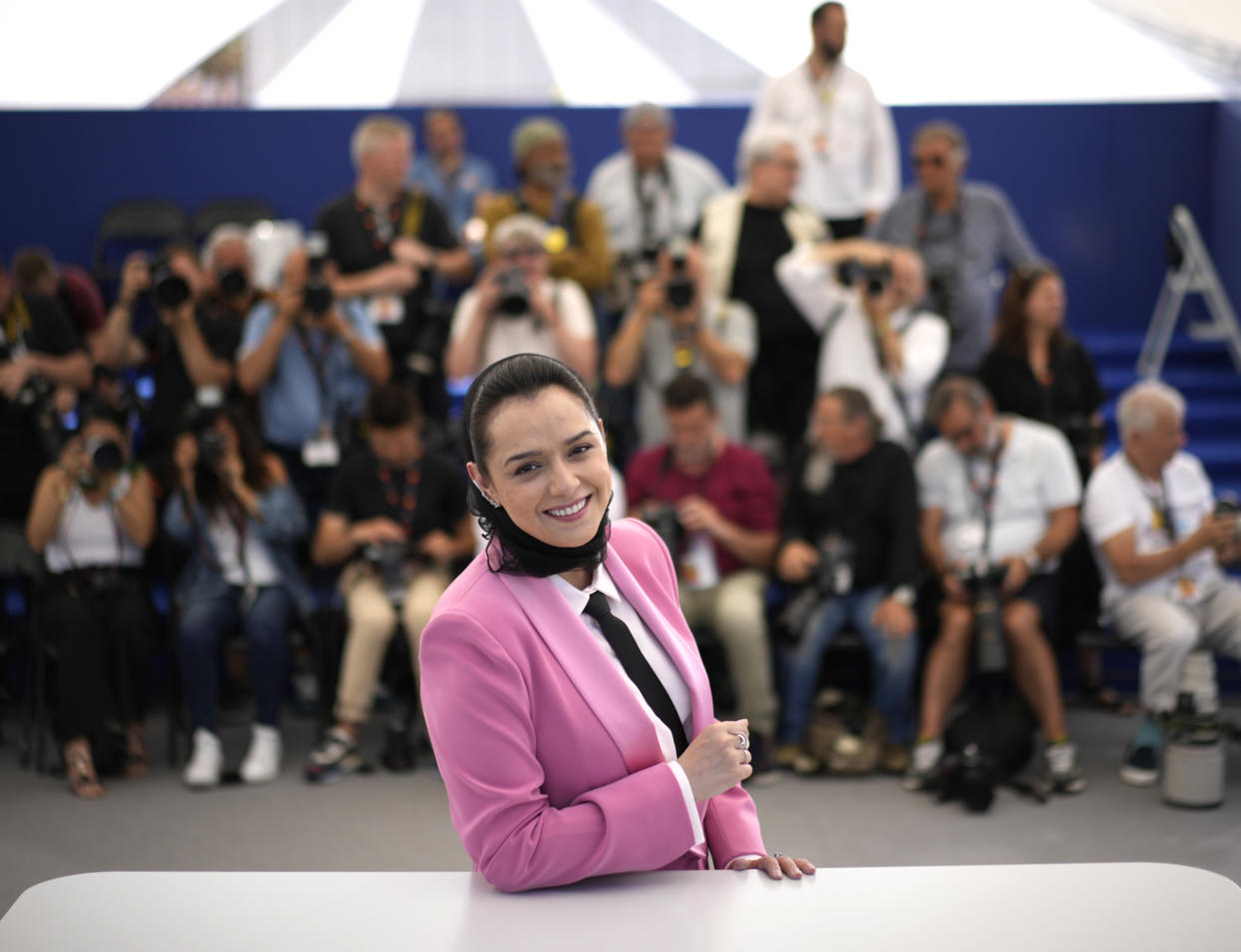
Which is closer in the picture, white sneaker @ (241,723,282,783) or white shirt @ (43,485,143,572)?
white sneaker @ (241,723,282,783)

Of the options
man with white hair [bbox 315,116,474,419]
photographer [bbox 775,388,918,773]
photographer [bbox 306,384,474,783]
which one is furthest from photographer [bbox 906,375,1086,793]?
man with white hair [bbox 315,116,474,419]

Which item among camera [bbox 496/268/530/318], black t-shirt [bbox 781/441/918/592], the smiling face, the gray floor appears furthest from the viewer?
camera [bbox 496/268/530/318]

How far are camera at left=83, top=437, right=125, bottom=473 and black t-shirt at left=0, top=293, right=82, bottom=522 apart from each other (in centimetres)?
71

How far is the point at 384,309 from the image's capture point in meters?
Result: 5.24

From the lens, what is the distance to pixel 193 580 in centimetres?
468

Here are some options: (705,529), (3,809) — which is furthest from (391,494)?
(3,809)

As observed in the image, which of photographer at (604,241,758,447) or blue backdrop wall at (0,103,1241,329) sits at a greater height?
blue backdrop wall at (0,103,1241,329)

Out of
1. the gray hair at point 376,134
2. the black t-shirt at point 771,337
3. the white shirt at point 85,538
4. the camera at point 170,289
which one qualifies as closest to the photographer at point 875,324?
the black t-shirt at point 771,337

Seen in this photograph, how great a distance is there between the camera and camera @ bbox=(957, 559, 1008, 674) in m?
4.30

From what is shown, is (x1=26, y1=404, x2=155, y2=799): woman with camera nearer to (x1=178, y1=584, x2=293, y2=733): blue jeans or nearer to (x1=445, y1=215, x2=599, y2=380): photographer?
(x1=178, y1=584, x2=293, y2=733): blue jeans

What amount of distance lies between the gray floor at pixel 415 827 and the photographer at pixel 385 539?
33 centimetres

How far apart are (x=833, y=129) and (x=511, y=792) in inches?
187

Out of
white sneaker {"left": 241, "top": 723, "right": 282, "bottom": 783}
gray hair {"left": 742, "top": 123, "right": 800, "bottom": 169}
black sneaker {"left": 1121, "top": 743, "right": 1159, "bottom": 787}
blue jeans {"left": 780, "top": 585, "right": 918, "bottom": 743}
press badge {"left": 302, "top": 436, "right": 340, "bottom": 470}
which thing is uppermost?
gray hair {"left": 742, "top": 123, "right": 800, "bottom": 169}

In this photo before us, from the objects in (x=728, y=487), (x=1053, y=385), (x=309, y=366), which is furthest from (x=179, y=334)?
(x=1053, y=385)
